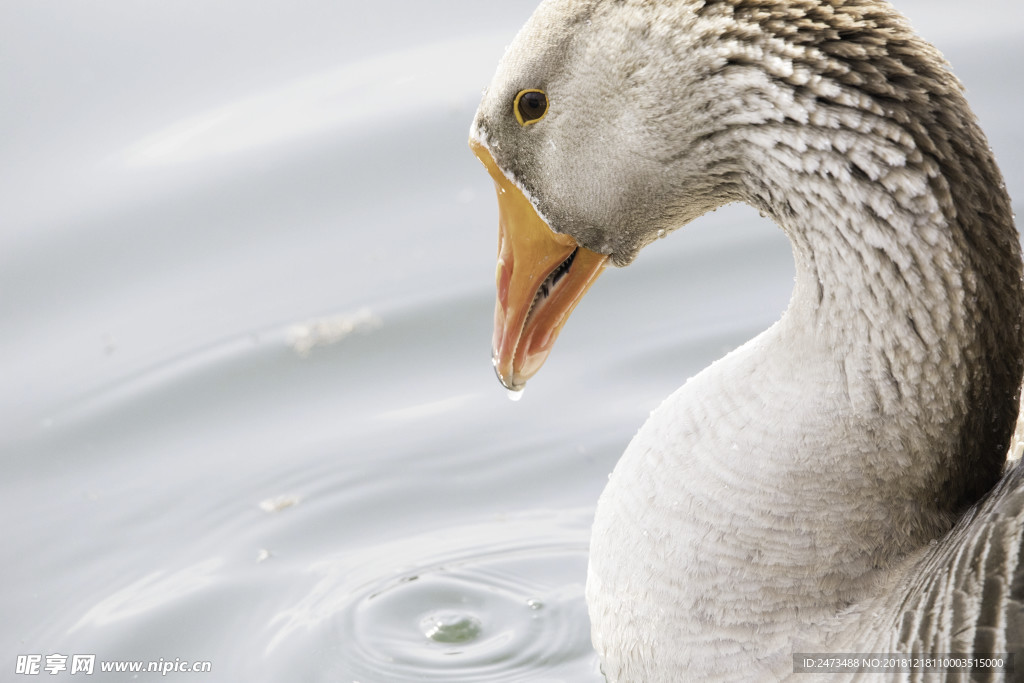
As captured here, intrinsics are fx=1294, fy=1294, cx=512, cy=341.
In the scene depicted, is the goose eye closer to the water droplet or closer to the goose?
the goose

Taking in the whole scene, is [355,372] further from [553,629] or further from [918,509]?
[918,509]

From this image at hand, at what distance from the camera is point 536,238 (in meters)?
3.63

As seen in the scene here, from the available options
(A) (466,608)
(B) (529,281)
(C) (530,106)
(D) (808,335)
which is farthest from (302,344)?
(D) (808,335)

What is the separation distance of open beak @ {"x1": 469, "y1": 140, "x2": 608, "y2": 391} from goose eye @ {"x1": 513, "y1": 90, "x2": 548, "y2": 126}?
216mm

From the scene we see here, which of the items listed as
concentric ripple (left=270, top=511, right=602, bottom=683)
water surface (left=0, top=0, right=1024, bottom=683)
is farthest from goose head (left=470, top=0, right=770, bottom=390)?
water surface (left=0, top=0, right=1024, bottom=683)

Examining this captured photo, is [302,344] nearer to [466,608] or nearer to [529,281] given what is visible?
[466,608]

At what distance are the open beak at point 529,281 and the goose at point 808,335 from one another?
44 millimetres

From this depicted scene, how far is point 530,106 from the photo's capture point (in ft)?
11.0

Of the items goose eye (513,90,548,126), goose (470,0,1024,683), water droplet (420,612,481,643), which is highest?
goose eye (513,90,548,126)

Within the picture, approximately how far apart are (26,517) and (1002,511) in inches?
149

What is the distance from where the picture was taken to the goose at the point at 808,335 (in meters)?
2.95

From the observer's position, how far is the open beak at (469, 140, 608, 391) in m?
3.62

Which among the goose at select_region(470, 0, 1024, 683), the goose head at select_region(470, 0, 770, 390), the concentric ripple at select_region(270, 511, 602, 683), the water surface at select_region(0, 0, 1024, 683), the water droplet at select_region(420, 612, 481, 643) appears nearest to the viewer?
the goose at select_region(470, 0, 1024, 683)

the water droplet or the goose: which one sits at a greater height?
the goose
